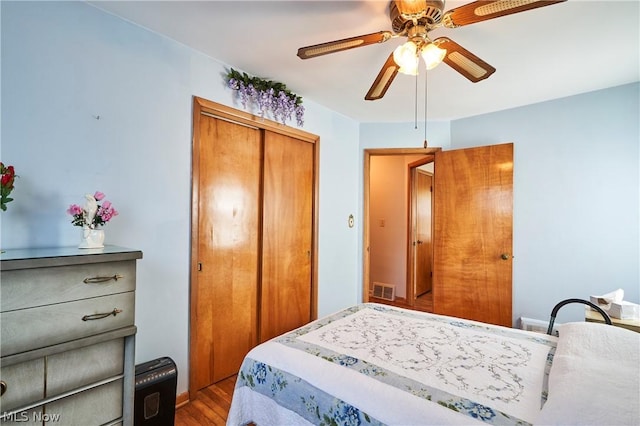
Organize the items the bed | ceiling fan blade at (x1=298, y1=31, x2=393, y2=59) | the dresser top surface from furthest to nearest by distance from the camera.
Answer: ceiling fan blade at (x1=298, y1=31, x2=393, y2=59) < the dresser top surface < the bed

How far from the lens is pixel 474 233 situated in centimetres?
309

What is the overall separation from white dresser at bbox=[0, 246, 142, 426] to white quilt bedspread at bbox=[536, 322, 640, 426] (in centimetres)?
158

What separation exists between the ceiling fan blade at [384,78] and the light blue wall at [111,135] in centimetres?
113

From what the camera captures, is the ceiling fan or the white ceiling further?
the white ceiling

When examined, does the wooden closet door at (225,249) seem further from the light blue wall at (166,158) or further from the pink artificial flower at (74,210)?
the pink artificial flower at (74,210)

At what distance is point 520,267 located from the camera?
300 cm

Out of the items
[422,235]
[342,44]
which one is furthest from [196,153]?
[422,235]

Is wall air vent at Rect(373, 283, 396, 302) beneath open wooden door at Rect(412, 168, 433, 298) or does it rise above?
beneath

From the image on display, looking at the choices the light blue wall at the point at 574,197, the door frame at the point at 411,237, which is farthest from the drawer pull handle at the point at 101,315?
the door frame at the point at 411,237

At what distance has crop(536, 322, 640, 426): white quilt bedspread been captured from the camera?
813 mm

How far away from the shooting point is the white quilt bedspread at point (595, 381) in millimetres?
813

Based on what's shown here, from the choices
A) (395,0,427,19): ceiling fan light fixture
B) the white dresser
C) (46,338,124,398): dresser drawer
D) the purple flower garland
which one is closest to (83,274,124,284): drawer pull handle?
the white dresser

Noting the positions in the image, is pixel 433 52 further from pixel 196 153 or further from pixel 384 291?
pixel 384 291

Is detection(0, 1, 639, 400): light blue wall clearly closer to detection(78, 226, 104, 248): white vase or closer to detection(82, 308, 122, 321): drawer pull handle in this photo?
detection(78, 226, 104, 248): white vase
